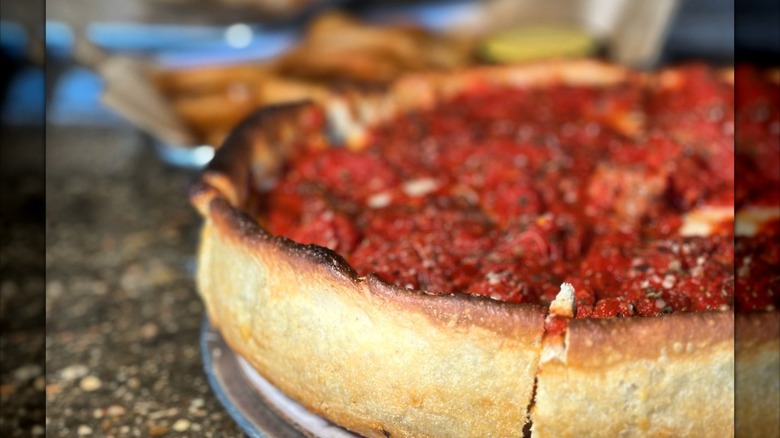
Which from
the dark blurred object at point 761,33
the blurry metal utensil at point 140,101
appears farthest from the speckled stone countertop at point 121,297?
the dark blurred object at point 761,33

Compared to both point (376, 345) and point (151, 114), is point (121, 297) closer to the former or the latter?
point (151, 114)

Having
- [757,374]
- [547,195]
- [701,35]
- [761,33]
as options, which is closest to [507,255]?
[547,195]

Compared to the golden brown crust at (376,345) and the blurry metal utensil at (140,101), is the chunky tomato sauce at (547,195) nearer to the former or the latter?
the golden brown crust at (376,345)

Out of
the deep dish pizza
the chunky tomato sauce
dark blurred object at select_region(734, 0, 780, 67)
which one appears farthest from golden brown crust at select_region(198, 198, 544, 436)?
dark blurred object at select_region(734, 0, 780, 67)

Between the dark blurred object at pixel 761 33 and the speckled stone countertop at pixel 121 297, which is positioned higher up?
the dark blurred object at pixel 761 33

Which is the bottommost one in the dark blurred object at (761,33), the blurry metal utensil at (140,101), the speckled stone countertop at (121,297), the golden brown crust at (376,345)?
the speckled stone countertop at (121,297)

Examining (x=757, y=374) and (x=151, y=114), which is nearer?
(x=757, y=374)

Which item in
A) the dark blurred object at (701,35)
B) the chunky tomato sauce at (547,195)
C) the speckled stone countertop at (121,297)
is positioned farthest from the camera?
the dark blurred object at (701,35)

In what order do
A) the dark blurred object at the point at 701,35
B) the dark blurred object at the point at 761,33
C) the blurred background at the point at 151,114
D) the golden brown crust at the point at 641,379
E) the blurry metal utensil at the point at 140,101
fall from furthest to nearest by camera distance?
the dark blurred object at the point at 701,35
the dark blurred object at the point at 761,33
the blurry metal utensil at the point at 140,101
the blurred background at the point at 151,114
the golden brown crust at the point at 641,379

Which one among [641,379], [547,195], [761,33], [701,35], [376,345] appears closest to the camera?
[641,379]

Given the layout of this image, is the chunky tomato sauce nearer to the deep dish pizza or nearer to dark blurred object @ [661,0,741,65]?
the deep dish pizza
